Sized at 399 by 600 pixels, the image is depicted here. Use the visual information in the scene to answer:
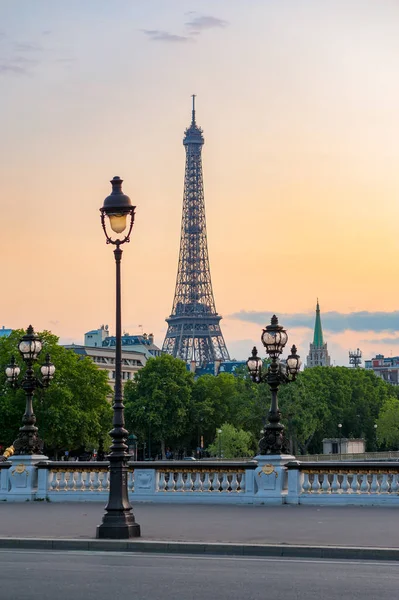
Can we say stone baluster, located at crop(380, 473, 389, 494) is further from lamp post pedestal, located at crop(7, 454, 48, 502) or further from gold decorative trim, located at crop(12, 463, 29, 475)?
gold decorative trim, located at crop(12, 463, 29, 475)

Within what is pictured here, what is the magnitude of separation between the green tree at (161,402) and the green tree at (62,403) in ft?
83.9

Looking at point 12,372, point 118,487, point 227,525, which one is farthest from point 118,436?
point 12,372

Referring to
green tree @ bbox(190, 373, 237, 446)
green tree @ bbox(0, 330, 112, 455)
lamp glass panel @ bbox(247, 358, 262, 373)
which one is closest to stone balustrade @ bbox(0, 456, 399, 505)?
lamp glass panel @ bbox(247, 358, 262, 373)

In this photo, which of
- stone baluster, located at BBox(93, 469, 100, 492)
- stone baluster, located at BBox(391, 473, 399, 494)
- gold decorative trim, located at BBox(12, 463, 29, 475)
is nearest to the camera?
stone baluster, located at BBox(391, 473, 399, 494)

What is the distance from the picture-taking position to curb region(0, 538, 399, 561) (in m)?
20.3

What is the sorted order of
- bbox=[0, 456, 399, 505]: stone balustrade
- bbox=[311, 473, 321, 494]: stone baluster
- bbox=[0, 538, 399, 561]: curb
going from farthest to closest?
bbox=[311, 473, 321, 494]: stone baluster
bbox=[0, 456, 399, 505]: stone balustrade
bbox=[0, 538, 399, 561]: curb

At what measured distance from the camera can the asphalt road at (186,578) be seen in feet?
51.2

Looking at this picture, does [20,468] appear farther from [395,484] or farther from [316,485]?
[395,484]

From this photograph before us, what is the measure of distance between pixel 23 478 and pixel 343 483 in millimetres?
10488

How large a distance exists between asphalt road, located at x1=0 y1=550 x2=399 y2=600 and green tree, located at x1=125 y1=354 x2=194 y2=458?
11705cm

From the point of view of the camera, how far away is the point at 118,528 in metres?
23.1

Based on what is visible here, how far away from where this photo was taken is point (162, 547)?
21.8 meters

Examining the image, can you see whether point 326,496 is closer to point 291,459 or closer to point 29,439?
point 291,459

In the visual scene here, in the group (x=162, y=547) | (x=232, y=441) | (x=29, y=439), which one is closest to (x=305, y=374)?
(x=232, y=441)
